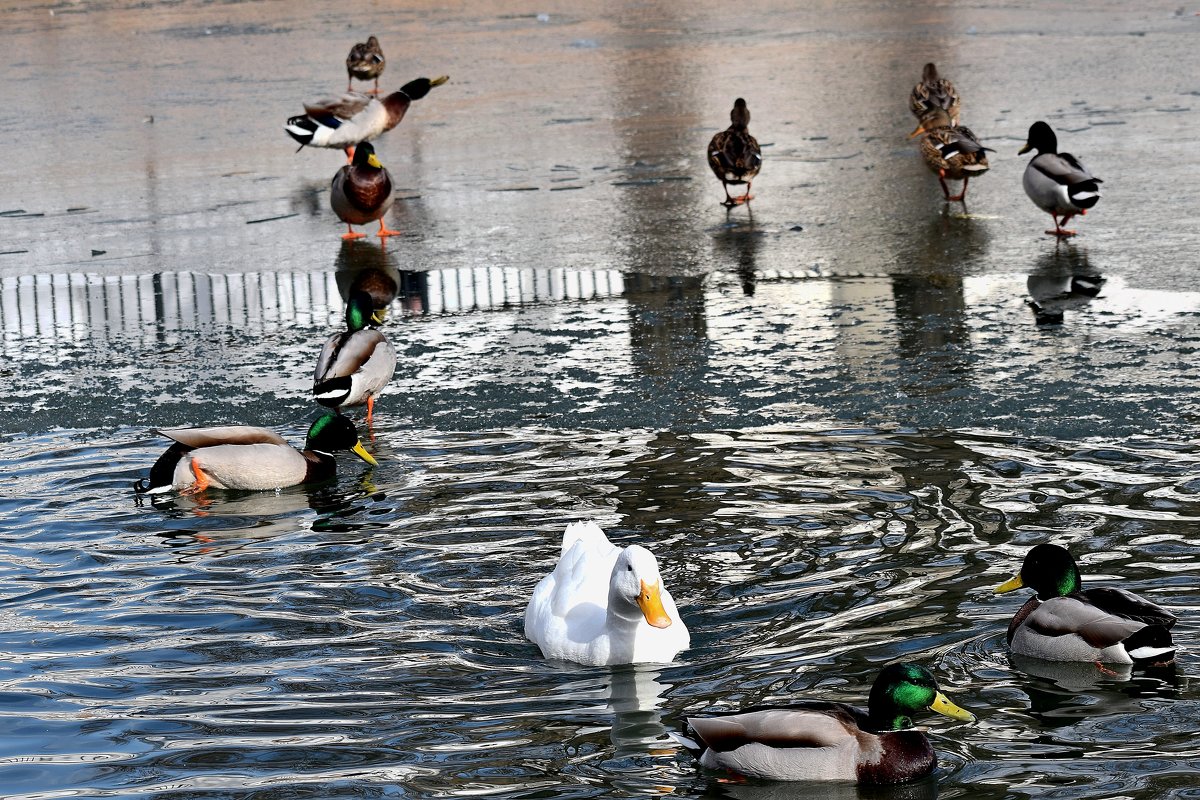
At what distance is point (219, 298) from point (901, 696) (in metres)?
7.13

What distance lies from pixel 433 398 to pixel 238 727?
3.65 m

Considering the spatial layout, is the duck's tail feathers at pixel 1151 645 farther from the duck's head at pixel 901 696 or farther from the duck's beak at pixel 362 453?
the duck's beak at pixel 362 453

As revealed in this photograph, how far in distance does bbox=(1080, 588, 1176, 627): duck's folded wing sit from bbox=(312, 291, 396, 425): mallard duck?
393cm

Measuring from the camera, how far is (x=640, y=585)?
5402 mm

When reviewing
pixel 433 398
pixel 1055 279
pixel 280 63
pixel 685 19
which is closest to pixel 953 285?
pixel 1055 279

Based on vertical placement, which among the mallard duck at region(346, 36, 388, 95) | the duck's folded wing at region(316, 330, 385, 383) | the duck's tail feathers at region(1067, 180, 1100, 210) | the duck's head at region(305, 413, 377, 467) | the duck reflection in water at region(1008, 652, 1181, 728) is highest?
the mallard duck at region(346, 36, 388, 95)

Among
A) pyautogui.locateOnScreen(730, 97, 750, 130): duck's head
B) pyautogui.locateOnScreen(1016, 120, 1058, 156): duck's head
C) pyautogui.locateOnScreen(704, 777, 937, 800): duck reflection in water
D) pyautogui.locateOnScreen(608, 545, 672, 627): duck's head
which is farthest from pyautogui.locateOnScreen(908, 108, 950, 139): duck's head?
pyautogui.locateOnScreen(704, 777, 937, 800): duck reflection in water

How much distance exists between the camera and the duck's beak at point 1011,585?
568 cm

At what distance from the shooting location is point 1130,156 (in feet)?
44.3

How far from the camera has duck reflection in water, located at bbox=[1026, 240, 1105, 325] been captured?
372 inches

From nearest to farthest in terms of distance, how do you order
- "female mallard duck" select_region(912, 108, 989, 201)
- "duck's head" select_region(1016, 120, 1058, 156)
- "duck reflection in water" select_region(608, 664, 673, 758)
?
"duck reflection in water" select_region(608, 664, 673, 758) < "duck's head" select_region(1016, 120, 1058, 156) < "female mallard duck" select_region(912, 108, 989, 201)

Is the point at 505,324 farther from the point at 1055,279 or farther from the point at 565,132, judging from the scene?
the point at 565,132

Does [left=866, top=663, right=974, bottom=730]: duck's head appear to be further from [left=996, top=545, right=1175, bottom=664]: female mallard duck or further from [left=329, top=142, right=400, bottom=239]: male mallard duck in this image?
[left=329, top=142, right=400, bottom=239]: male mallard duck

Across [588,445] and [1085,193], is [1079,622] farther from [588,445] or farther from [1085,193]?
[1085,193]
